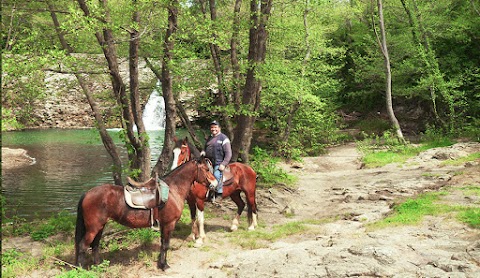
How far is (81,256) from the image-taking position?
7.88 meters

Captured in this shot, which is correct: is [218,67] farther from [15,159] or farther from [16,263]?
[15,159]

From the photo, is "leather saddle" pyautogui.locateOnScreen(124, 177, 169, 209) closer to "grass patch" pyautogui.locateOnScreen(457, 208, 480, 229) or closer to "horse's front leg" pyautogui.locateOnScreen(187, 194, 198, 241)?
"horse's front leg" pyautogui.locateOnScreen(187, 194, 198, 241)

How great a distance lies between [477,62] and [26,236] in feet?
92.7

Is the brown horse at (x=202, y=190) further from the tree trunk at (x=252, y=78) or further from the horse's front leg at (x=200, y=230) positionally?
the tree trunk at (x=252, y=78)

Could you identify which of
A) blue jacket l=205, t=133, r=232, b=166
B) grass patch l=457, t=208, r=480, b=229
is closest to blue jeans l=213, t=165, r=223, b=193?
blue jacket l=205, t=133, r=232, b=166

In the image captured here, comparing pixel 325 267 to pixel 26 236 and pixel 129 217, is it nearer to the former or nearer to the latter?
pixel 129 217

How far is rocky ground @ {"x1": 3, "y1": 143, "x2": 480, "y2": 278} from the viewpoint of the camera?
6777mm

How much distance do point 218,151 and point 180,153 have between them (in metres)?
0.99

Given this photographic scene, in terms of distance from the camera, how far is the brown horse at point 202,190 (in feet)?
33.2

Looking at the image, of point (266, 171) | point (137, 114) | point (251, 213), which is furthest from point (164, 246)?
point (266, 171)

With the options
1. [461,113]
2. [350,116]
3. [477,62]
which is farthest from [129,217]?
[350,116]

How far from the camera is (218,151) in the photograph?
34.8ft

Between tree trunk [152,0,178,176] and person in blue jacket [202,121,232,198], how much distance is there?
2140 millimetres

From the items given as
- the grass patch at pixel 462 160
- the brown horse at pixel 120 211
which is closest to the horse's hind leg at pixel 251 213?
the brown horse at pixel 120 211
